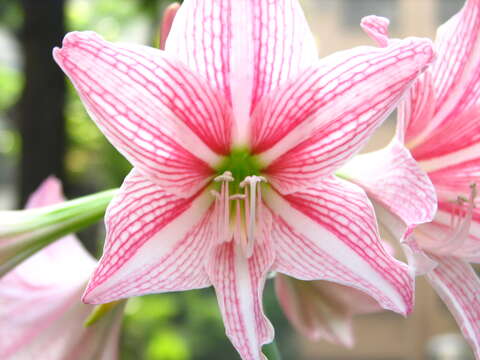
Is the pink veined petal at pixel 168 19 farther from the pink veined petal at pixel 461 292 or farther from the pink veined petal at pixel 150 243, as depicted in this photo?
the pink veined petal at pixel 461 292

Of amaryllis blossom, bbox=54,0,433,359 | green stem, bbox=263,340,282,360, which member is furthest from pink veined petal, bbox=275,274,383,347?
amaryllis blossom, bbox=54,0,433,359

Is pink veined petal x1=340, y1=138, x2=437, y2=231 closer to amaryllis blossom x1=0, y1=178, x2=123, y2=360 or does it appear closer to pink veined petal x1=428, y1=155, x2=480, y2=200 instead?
pink veined petal x1=428, y1=155, x2=480, y2=200

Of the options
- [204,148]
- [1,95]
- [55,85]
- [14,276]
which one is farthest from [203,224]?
[1,95]


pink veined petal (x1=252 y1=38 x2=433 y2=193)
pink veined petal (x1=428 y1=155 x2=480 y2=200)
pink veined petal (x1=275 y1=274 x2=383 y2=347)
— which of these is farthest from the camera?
pink veined petal (x1=275 y1=274 x2=383 y2=347)

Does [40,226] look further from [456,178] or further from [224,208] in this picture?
[456,178]

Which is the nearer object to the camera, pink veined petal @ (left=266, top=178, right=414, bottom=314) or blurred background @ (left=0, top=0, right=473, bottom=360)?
pink veined petal @ (left=266, top=178, right=414, bottom=314)

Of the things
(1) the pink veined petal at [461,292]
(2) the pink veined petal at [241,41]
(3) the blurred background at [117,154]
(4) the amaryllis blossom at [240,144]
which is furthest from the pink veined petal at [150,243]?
(3) the blurred background at [117,154]

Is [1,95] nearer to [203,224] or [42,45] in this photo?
[42,45]
